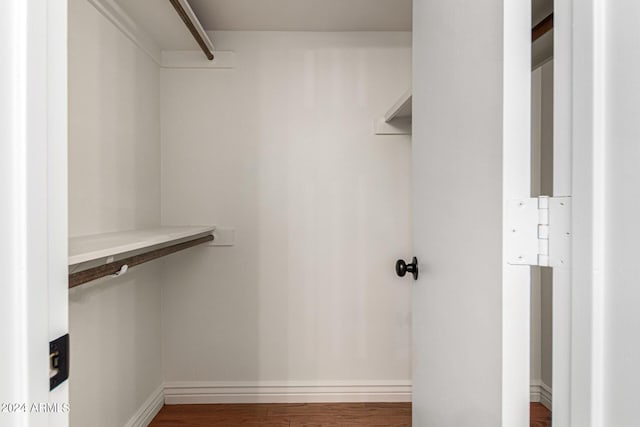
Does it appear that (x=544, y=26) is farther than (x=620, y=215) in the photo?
Yes

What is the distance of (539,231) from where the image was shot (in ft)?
1.94

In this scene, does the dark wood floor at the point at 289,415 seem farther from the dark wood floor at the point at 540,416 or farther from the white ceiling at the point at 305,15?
the white ceiling at the point at 305,15

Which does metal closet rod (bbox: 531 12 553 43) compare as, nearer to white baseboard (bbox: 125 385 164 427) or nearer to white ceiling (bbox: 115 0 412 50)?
white ceiling (bbox: 115 0 412 50)

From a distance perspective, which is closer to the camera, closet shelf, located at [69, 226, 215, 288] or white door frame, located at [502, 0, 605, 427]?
white door frame, located at [502, 0, 605, 427]

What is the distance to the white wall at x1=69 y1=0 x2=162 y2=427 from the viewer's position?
146 cm

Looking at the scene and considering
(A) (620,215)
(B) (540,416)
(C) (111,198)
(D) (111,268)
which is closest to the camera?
(A) (620,215)

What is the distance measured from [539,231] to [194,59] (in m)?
2.15

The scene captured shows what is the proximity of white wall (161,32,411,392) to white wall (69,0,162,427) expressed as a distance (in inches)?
7.5
